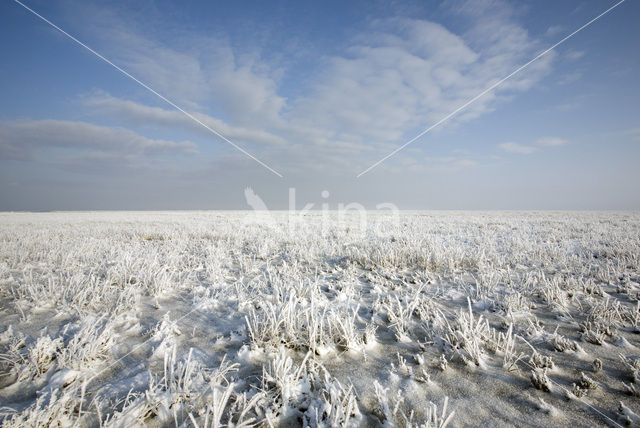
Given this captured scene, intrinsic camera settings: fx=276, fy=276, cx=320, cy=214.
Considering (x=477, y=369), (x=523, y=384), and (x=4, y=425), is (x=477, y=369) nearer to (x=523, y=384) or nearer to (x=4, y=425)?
(x=523, y=384)

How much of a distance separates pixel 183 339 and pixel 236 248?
221 inches

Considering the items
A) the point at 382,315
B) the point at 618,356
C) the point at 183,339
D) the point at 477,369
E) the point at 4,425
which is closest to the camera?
the point at 4,425

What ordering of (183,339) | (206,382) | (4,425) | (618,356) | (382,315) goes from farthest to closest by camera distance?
(382,315) → (183,339) → (618,356) → (206,382) → (4,425)

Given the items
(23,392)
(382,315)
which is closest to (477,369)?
(382,315)

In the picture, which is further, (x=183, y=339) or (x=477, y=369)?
(x=183, y=339)

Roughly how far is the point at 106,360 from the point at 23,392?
56 centimetres

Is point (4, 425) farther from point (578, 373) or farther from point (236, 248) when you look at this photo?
point (236, 248)

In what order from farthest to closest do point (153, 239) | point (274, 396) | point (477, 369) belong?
point (153, 239), point (477, 369), point (274, 396)

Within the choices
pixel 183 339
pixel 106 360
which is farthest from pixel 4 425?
pixel 183 339

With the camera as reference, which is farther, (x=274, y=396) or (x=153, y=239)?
(x=153, y=239)

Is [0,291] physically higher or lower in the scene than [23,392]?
higher

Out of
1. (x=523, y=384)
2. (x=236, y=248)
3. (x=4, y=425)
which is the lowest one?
(x=523, y=384)

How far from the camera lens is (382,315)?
12.6 feet

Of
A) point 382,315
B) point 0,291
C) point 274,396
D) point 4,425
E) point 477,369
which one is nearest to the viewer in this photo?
point 4,425
